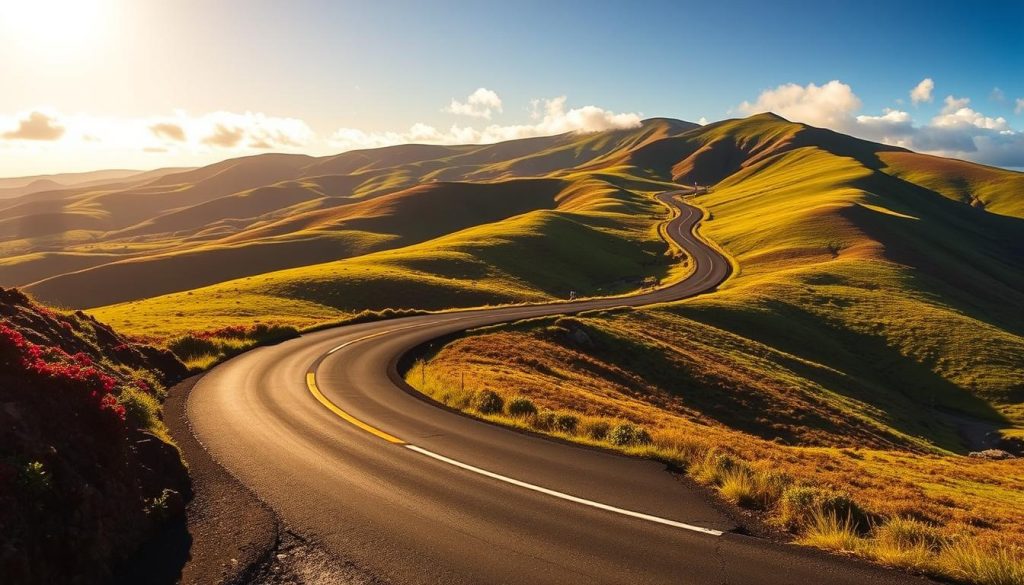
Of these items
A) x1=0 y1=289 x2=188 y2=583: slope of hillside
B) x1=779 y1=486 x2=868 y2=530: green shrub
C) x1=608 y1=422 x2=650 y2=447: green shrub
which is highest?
x1=0 y1=289 x2=188 y2=583: slope of hillside

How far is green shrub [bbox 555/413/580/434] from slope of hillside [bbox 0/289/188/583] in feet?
31.9

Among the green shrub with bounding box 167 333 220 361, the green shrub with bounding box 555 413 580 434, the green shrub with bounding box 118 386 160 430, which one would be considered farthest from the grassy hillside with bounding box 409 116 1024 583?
the green shrub with bounding box 167 333 220 361

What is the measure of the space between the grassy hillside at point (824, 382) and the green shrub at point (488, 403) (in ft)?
1.44

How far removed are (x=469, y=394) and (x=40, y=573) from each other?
44.9ft

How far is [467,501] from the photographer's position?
390 inches

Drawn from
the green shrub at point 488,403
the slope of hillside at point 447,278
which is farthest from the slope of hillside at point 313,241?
the green shrub at point 488,403

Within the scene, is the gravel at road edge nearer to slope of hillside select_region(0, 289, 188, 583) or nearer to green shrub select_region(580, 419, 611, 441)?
slope of hillside select_region(0, 289, 188, 583)

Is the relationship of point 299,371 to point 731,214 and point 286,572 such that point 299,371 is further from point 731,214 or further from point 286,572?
point 731,214

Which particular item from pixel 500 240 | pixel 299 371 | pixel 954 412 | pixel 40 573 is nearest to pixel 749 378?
pixel 954 412

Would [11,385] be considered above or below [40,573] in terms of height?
above

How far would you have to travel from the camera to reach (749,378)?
1467 inches

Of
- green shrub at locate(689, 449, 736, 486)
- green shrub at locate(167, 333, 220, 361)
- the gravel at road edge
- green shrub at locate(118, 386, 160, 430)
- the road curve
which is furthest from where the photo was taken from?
green shrub at locate(167, 333, 220, 361)

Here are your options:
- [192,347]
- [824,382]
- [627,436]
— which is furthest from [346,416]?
[824,382]

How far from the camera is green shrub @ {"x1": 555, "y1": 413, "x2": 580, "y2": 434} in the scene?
15961 mm
